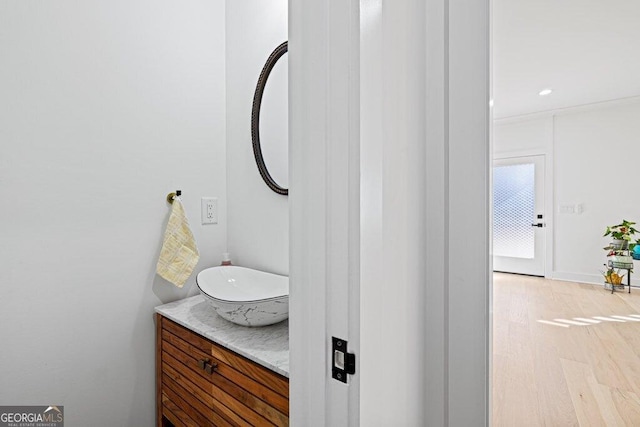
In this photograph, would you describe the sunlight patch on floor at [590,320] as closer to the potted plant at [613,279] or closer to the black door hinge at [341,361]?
the potted plant at [613,279]

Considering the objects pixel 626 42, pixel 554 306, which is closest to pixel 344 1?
pixel 626 42

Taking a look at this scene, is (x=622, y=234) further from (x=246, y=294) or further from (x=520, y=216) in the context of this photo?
(x=246, y=294)

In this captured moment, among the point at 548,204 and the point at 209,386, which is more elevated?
the point at 548,204

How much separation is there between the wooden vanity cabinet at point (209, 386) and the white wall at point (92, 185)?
0.13m

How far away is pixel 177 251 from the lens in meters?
1.39

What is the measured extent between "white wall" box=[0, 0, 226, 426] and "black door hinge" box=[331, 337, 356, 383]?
1129mm

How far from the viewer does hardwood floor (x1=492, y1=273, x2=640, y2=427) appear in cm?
179

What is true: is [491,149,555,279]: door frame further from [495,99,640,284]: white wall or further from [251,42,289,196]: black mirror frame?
[251,42,289,196]: black mirror frame

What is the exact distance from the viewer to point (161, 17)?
1.42 m

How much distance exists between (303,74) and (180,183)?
1.11m

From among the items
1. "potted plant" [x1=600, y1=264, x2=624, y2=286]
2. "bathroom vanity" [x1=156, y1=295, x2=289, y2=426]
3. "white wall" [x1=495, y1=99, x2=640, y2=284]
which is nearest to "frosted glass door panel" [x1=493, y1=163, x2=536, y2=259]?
"white wall" [x1=495, y1=99, x2=640, y2=284]

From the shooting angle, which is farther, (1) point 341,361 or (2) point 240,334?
(2) point 240,334

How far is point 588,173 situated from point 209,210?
17.1 ft

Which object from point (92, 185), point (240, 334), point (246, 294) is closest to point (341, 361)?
point (240, 334)
